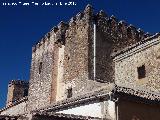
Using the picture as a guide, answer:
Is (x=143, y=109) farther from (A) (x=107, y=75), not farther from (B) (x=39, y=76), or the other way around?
(B) (x=39, y=76)

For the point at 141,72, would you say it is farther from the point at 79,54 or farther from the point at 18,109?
the point at 18,109

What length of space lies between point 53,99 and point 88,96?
28.6ft

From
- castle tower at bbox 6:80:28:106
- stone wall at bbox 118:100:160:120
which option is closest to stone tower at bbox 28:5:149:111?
stone wall at bbox 118:100:160:120

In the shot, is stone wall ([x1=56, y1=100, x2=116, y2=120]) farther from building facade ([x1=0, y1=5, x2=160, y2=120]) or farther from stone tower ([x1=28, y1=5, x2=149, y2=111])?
stone tower ([x1=28, y1=5, x2=149, y2=111])

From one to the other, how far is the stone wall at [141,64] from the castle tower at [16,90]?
1793 centimetres

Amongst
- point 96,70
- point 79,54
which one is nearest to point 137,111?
point 96,70

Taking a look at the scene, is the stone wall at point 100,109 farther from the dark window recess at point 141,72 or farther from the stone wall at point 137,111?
the dark window recess at point 141,72

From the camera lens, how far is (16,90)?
33.3m

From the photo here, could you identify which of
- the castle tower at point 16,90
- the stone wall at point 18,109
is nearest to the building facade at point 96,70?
the stone wall at point 18,109

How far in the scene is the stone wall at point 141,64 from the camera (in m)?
15.5

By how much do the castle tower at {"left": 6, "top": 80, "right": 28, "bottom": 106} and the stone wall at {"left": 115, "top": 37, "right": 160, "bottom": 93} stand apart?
17.9m

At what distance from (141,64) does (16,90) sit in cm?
2005

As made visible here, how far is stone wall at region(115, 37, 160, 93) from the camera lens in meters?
15.5

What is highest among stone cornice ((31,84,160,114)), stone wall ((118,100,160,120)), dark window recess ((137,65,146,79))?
dark window recess ((137,65,146,79))
